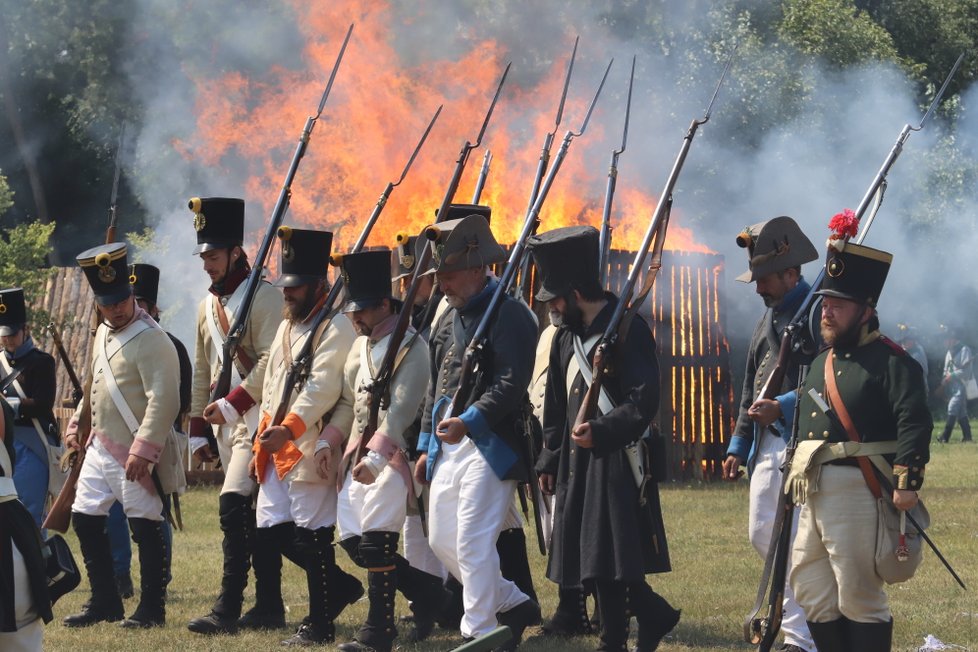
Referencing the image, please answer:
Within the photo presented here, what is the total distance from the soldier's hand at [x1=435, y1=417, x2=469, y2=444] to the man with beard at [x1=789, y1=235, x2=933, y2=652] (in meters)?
1.58

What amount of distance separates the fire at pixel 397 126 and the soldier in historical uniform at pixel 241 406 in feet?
36.2

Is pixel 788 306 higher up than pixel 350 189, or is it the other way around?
pixel 350 189

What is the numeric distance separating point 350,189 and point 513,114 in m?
2.62

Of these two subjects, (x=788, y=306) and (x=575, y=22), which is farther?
(x=575, y=22)

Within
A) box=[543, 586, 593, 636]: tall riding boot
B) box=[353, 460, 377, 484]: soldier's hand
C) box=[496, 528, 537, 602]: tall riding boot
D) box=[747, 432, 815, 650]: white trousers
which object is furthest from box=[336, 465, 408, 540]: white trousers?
box=[747, 432, 815, 650]: white trousers

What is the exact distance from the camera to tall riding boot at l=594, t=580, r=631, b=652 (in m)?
7.16

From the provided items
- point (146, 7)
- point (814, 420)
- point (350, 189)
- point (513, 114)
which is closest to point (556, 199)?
point (513, 114)

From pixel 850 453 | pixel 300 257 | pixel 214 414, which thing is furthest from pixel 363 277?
pixel 850 453

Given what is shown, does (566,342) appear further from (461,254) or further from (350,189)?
(350,189)

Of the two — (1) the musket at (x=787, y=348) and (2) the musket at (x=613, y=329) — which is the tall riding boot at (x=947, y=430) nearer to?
(1) the musket at (x=787, y=348)

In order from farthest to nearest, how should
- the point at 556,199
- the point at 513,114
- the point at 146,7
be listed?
the point at 146,7
the point at 513,114
the point at 556,199

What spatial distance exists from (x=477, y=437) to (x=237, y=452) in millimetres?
1935

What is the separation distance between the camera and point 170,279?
2323 cm

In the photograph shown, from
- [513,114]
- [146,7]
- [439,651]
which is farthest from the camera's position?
[146,7]
